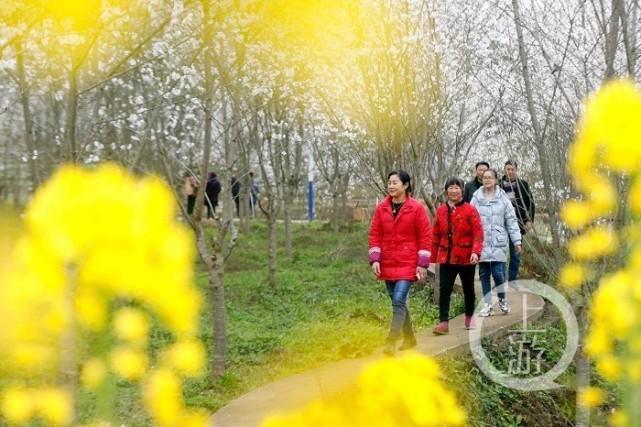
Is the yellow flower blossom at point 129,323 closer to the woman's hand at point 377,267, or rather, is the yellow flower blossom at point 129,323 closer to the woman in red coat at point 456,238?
the woman's hand at point 377,267

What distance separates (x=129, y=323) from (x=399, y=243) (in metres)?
5.98

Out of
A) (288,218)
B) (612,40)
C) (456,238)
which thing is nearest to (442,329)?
(456,238)

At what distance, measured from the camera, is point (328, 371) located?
5277 millimetres

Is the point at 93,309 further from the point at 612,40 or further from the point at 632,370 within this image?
the point at 612,40

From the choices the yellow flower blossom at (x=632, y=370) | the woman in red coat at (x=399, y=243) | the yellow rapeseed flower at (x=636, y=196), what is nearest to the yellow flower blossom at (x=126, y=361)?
the yellow flower blossom at (x=632, y=370)

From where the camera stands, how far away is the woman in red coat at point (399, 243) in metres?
6.89

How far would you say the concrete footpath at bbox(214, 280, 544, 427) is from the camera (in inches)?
217

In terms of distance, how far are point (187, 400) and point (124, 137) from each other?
7.49 m

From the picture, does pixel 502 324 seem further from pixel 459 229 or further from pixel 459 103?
pixel 459 103

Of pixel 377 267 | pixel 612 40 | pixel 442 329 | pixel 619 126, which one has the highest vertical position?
pixel 612 40

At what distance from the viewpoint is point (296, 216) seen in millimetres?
31109

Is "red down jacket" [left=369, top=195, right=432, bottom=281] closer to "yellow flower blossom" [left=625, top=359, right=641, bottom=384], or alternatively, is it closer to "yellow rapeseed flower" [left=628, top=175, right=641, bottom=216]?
"yellow rapeseed flower" [left=628, top=175, right=641, bottom=216]

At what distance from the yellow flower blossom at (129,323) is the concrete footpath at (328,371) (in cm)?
251

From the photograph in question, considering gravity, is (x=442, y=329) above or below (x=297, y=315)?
above
